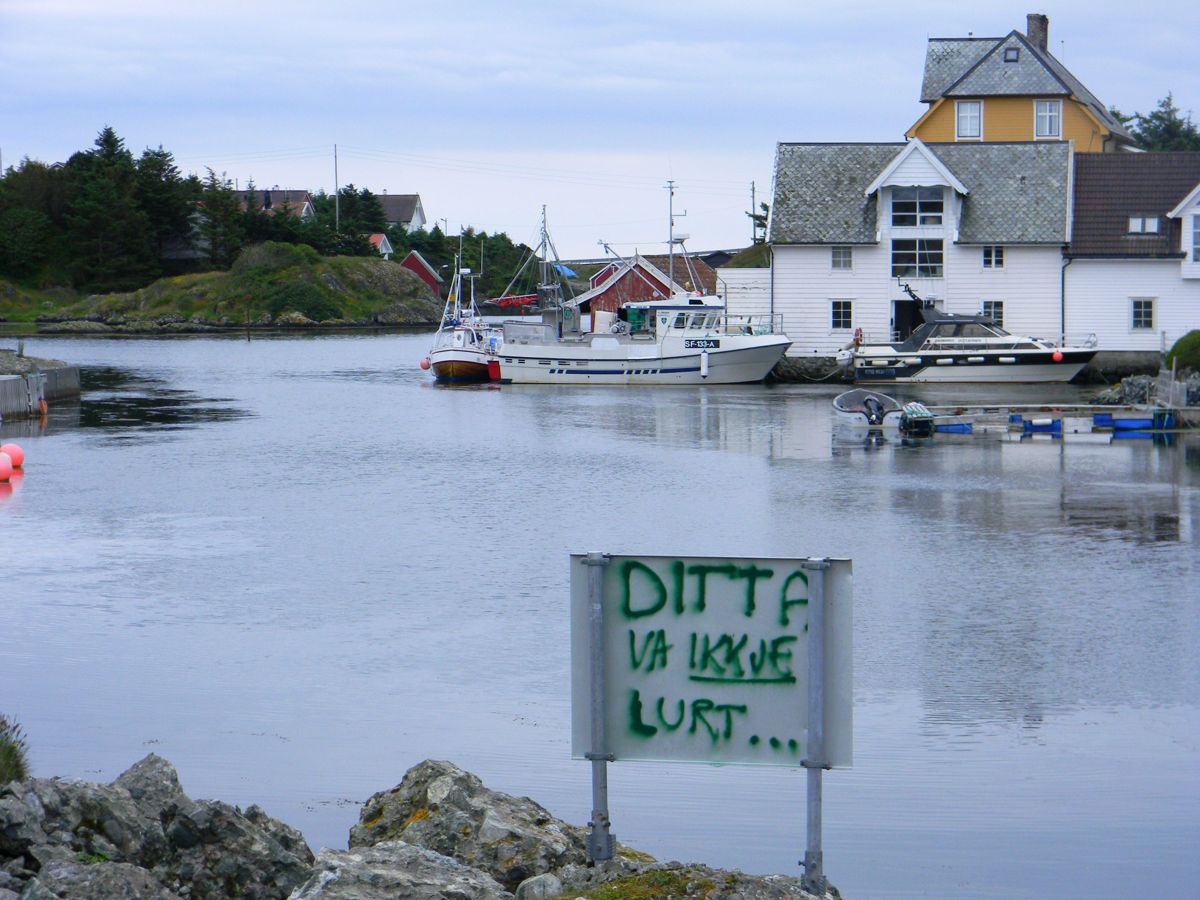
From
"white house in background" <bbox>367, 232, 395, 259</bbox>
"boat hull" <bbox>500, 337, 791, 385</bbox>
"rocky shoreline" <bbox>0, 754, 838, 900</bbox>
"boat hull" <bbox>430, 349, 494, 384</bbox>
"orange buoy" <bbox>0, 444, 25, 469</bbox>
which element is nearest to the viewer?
"rocky shoreline" <bbox>0, 754, 838, 900</bbox>

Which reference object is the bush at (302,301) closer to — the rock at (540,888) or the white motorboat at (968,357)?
the white motorboat at (968,357)

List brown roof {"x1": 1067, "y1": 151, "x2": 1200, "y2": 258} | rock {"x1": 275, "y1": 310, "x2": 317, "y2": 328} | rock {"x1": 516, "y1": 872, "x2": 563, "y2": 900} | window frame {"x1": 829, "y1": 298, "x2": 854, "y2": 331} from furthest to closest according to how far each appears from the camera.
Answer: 1. rock {"x1": 275, "y1": 310, "x2": 317, "y2": 328}
2. window frame {"x1": 829, "y1": 298, "x2": 854, "y2": 331}
3. brown roof {"x1": 1067, "y1": 151, "x2": 1200, "y2": 258}
4. rock {"x1": 516, "y1": 872, "x2": 563, "y2": 900}

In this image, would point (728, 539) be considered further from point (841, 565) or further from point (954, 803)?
point (841, 565)

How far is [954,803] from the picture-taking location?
8.55 meters

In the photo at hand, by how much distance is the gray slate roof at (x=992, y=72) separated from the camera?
211ft

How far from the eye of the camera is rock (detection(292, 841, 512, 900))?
5.29m

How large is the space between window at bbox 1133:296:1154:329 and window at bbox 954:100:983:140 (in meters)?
17.3

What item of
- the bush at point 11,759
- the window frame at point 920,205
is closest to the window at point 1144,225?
the window frame at point 920,205

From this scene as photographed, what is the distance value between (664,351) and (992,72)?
22.9 m

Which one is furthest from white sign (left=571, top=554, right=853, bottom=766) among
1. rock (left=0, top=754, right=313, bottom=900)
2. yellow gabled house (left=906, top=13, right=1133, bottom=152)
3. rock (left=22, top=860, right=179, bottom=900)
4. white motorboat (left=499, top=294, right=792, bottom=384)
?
yellow gabled house (left=906, top=13, right=1133, bottom=152)

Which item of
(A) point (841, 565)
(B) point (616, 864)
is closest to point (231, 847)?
(B) point (616, 864)

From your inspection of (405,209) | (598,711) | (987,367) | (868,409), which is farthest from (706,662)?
(405,209)

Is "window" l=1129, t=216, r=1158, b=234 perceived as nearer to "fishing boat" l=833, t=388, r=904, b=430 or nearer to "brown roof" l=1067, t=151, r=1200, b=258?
"brown roof" l=1067, t=151, r=1200, b=258

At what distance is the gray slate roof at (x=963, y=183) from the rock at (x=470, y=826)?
150 ft
